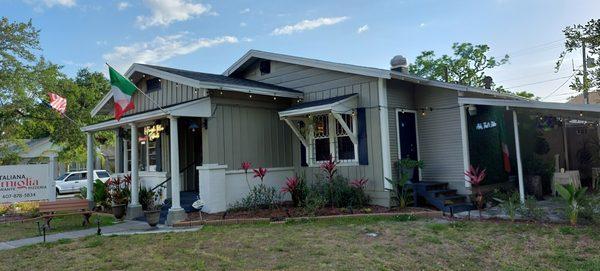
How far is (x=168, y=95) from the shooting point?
475 inches

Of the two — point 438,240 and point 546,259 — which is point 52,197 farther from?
point 546,259

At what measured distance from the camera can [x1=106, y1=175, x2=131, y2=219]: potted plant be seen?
11.2 meters

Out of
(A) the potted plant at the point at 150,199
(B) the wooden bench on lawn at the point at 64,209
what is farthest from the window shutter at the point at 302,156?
(B) the wooden bench on lawn at the point at 64,209

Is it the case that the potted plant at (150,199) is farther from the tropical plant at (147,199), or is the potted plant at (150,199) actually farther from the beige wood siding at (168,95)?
the beige wood siding at (168,95)

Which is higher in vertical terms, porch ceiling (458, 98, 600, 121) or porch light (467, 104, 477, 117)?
porch light (467, 104, 477, 117)

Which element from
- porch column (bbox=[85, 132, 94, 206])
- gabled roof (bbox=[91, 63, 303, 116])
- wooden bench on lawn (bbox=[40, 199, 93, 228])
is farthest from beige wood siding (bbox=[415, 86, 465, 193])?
porch column (bbox=[85, 132, 94, 206])

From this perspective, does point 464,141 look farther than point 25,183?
No

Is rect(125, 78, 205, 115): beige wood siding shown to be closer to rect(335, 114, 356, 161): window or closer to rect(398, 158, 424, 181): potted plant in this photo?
rect(335, 114, 356, 161): window

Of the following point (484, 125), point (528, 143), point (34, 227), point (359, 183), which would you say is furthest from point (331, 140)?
point (34, 227)

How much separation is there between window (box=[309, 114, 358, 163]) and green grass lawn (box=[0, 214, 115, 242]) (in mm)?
5510

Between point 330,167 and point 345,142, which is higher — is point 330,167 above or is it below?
below

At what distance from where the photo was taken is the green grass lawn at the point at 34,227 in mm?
9297

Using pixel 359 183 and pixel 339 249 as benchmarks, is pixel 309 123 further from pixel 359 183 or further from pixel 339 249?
pixel 339 249

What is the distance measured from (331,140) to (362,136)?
1001 millimetres
